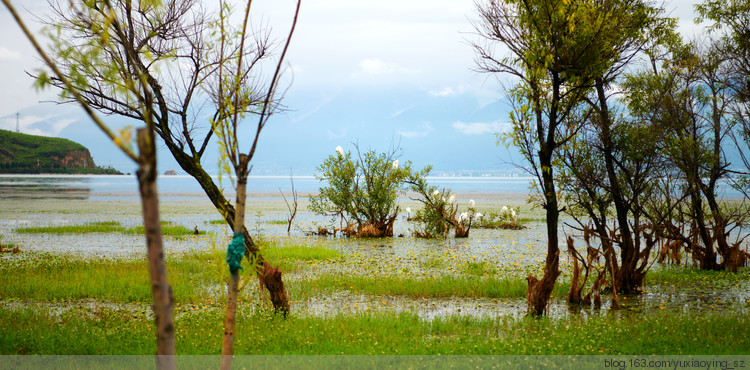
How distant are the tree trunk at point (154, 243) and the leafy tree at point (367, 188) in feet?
68.5

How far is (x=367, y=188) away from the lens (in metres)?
23.7

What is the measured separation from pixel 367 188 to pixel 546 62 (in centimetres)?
1655

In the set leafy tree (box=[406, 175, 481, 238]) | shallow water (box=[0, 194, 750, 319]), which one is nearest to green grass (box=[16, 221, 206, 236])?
shallow water (box=[0, 194, 750, 319])

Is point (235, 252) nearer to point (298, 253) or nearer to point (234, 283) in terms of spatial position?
point (234, 283)

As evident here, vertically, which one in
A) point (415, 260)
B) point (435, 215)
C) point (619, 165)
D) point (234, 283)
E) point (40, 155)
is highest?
point (40, 155)

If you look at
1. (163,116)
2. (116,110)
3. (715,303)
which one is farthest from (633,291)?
(116,110)

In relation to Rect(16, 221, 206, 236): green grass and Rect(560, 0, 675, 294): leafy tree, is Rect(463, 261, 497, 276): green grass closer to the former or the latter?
Rect(560, 0, 675, 294): leafy tree

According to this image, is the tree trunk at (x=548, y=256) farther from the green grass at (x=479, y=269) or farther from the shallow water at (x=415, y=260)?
the green grass at (x=479, y=269)

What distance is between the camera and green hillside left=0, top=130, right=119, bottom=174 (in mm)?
155500

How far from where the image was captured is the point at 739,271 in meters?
13.8

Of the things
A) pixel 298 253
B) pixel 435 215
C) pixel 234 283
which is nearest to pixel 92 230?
pixel 298 253

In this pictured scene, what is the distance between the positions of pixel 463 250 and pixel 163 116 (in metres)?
12.6

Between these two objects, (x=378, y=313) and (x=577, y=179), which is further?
(x=577, y=179)

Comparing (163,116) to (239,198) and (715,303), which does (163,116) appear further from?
(715,303)
